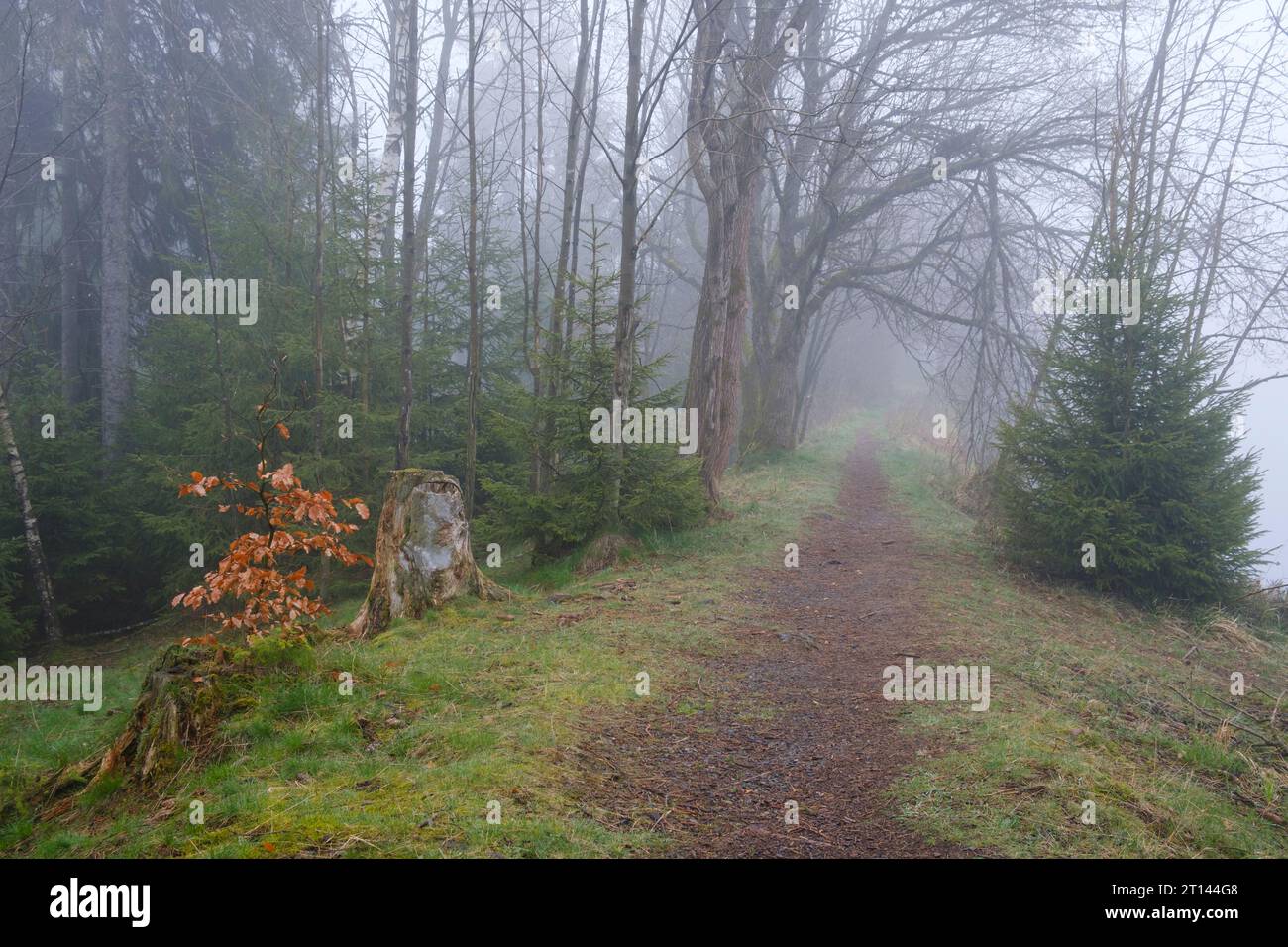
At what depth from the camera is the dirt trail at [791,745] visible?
12.9 feet

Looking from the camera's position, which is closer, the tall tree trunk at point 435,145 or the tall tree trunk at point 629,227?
the tall tree trunk at point 629,227

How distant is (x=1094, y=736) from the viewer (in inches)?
212

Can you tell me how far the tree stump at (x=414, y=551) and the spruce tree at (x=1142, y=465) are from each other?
26.3 feet

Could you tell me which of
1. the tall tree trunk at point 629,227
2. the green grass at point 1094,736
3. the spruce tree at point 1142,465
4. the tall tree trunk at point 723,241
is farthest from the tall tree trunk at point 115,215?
the spruce tree at point 1142,465

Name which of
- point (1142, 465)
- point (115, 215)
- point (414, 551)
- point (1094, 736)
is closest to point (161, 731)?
point (414, 551)

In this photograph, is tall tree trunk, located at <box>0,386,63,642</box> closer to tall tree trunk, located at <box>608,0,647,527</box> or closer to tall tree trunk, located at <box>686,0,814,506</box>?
tall tree trunk, located at <box>608,0,647,527</box>

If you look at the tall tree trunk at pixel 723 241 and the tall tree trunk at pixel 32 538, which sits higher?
the tall tree trunk at pixel 723 241

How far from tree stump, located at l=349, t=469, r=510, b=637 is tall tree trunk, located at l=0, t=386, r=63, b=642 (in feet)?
22.5

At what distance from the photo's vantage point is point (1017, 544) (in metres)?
11.1

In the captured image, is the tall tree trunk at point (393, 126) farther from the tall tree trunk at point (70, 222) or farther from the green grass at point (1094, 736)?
the green grass at point (1094, 736)

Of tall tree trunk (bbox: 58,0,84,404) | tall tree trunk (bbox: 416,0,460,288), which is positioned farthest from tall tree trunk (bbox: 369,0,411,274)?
tall tree trunk (bbox: 58,0,84,404)

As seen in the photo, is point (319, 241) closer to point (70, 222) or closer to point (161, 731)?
point (161, 731)

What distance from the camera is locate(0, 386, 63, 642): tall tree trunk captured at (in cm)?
1066
